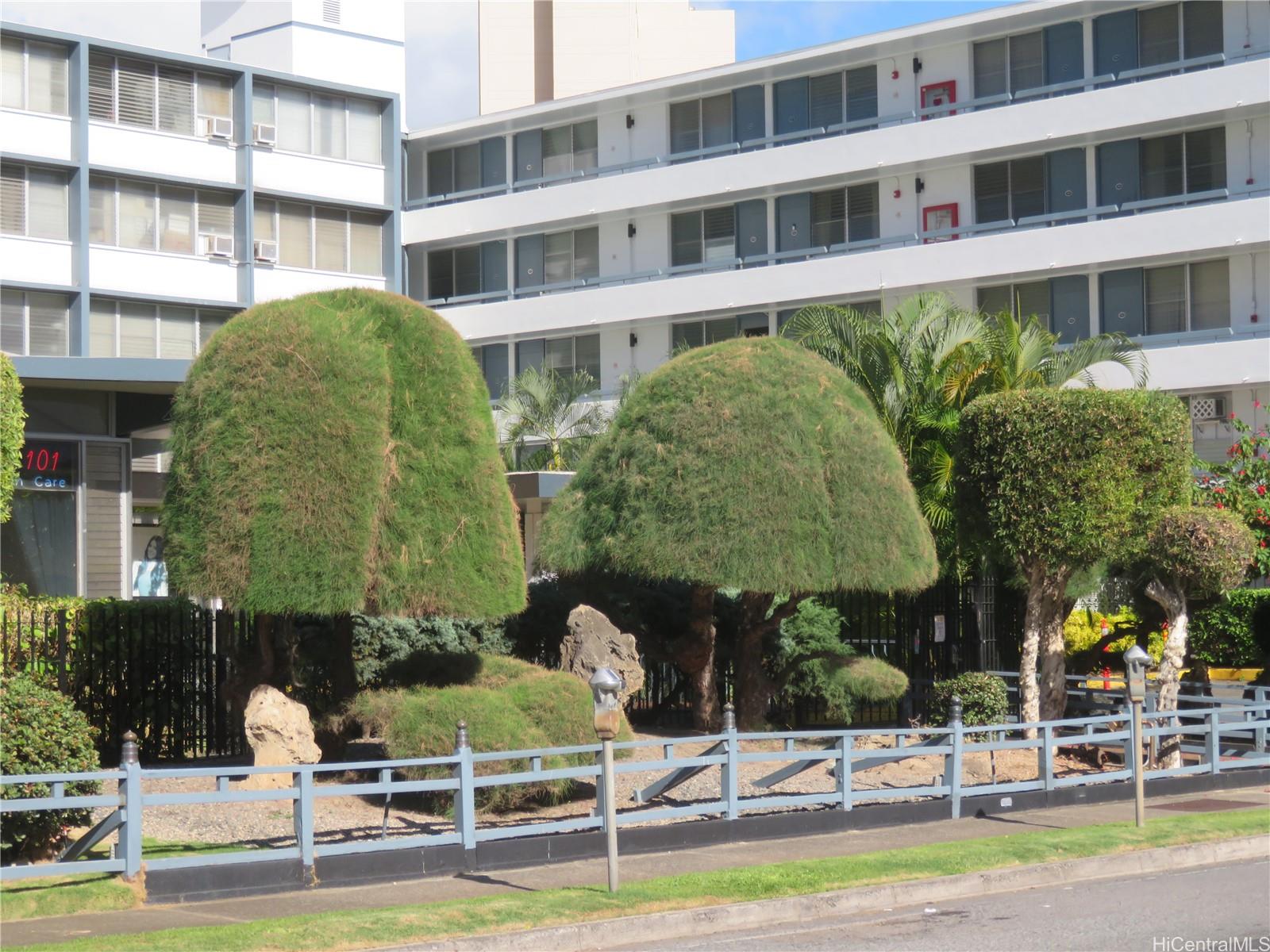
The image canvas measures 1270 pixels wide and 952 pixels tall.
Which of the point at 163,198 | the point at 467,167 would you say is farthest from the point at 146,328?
the point at 467,167

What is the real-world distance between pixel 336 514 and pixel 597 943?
5438 mm

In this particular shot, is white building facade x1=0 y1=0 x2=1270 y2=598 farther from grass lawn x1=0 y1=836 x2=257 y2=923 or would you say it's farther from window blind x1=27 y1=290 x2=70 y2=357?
grass lawn x1=0 y1=836 x2=257 y2=923

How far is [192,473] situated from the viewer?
581 inches

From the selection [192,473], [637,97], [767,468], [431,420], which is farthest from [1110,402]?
[637,97]

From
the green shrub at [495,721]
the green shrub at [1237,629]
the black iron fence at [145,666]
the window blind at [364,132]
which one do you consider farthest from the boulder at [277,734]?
the window blind at [364,132]

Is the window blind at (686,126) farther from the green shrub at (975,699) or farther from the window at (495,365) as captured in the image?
the green shrub at (975,699)

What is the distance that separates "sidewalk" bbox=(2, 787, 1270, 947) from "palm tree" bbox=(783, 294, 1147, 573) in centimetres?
656

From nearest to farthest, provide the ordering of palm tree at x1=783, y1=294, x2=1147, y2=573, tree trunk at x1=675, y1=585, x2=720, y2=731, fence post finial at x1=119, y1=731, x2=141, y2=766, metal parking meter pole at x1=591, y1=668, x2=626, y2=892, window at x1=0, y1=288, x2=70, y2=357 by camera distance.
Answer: fence post finial at x1=119, y1=731, x2=141, y2=766 → metal parking meter pole at x1=591, y1=668, x2=626, y2=892 → tree trunk at x1=675, y1=585, x2=720, y2=731 → palm tree at x1=783, y1=294, x2=1147, y2=573 → window at x1=0, y1=288, x2=70, y2=357

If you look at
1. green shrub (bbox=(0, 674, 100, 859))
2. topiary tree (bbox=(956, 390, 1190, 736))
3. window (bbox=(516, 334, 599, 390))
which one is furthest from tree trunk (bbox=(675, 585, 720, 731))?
window (bbox=(516, 334, 599, 390))

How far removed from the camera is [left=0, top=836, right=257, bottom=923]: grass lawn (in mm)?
10414

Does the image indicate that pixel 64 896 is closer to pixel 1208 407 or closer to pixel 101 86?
pixel 1208 407

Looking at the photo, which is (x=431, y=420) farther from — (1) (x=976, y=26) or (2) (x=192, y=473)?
(1) (x=976, y=26)

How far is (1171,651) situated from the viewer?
18.9 meters

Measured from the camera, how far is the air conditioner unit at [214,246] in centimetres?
3853
